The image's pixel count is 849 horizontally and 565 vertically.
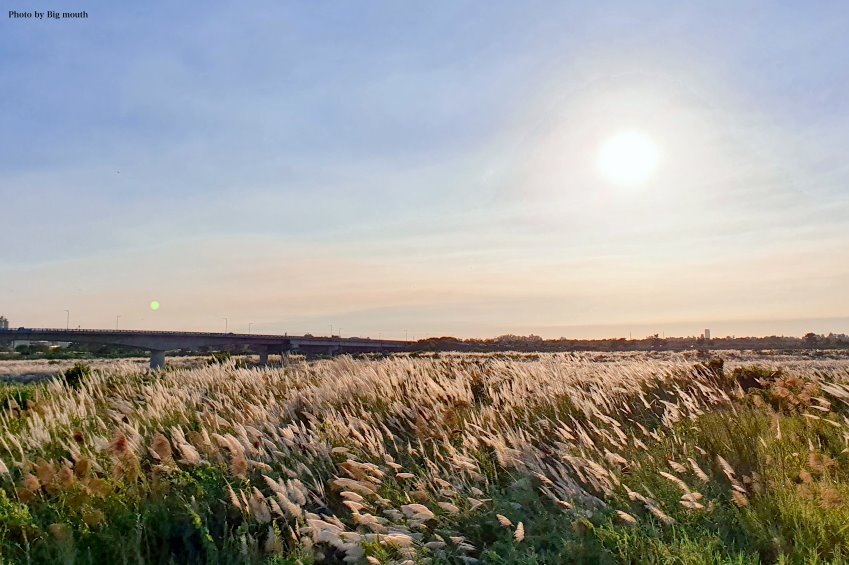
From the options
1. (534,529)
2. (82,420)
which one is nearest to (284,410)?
(82,420)

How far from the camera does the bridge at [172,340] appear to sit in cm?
7606

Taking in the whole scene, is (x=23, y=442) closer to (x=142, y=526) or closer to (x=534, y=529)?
(x=142, y=526)

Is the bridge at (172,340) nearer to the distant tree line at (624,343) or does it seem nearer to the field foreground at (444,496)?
the distant tree line at (624,343)

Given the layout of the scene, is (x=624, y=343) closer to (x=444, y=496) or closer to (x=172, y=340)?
(x=172, y=340)

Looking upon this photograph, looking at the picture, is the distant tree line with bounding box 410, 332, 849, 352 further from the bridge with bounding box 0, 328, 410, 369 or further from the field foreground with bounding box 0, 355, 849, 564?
the field foreground with bounding box 0, 355, 849, 564

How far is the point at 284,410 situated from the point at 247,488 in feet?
12.4

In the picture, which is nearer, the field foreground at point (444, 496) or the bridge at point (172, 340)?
the field foreground at point (444, 496)

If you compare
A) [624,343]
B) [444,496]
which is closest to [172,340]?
[624,343]

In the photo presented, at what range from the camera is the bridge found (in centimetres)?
7606

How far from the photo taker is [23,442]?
23.1 feet

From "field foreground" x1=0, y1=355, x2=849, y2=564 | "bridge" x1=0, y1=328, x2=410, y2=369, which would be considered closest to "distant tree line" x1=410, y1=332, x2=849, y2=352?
"bridge" x1=0, y1=328, x2=410, y2=369

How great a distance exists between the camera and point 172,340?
79250 mm

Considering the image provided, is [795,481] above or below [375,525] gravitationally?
above

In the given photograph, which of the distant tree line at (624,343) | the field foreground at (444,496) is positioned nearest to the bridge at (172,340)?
the distant tree line at (624,343)
